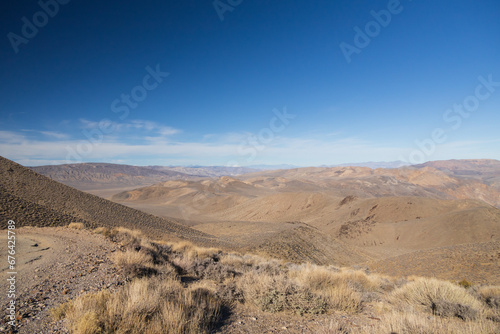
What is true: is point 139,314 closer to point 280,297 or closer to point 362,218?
point 280,297

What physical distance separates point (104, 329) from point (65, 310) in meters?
1.09

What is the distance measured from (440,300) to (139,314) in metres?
6.33

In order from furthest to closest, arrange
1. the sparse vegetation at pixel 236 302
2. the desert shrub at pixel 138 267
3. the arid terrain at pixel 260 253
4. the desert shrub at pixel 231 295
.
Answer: the desert shrub at pixel 138 267 < the desert shrub at pixel 231 295 < the arid terrain at pixel 260 253 < the sparse vegetation at pixel 236 302

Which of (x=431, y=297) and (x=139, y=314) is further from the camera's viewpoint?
(x=431, y=297)

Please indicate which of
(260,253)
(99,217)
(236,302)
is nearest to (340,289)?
(236,302)

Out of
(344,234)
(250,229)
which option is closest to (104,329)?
(250,229)

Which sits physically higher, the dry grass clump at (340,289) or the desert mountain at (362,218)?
the dry grass clump at (340,289)

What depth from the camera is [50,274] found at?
5.66 metres

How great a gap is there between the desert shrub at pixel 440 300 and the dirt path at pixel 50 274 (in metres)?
7.12

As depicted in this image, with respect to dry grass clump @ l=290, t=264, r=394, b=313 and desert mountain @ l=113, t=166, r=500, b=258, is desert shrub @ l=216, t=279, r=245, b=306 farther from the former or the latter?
desert mountain @ l=113, t=166, r=500, b=258

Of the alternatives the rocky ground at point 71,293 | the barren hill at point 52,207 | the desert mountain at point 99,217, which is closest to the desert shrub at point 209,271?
the rocky ground at point 71,293

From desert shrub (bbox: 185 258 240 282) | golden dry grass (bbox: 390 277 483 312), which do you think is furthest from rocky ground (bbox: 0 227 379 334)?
desert shrub (bbox: 185 258 240 282)

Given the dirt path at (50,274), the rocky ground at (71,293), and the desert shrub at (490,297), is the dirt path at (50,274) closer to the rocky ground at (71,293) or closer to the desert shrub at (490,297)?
the rocky ground at (71,293)

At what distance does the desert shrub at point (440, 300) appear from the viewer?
499cm
